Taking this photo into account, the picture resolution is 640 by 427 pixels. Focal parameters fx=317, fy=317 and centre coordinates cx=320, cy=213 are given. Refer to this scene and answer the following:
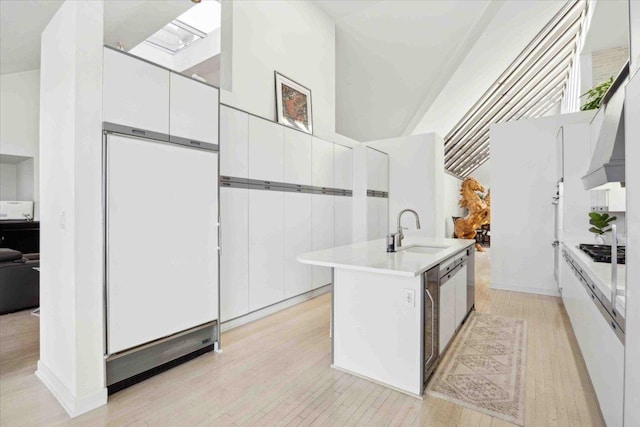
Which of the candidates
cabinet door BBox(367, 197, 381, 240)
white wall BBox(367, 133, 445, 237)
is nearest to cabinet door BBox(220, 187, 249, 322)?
cabinet door BBox(367, 197, 381, 240)

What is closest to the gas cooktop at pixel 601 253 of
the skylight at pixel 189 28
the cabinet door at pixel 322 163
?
the cabinet door at pixel 322 163

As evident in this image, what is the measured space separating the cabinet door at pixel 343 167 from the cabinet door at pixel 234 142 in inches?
73.2

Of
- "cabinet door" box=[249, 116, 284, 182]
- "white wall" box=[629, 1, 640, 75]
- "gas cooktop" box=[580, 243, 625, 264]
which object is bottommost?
"gas cooktop" box=[580, 243, 625, 264]

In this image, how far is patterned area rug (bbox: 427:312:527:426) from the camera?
201cm

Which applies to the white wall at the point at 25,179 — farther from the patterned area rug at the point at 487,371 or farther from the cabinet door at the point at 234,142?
the patterned area rug at the point at 487,371

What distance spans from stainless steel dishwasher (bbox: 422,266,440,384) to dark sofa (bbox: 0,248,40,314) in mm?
4687

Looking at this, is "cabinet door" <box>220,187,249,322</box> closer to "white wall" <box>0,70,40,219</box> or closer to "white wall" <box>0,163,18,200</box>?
"white wall" <box>0,70,40,219</box>

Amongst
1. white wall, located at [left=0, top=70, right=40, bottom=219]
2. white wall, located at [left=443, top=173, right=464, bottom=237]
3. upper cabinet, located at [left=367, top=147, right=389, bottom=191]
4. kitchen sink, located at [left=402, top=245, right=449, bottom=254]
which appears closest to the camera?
kitchen sink, located at [left=402, top=245, right=449, bottom=254]

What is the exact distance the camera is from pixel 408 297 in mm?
2072

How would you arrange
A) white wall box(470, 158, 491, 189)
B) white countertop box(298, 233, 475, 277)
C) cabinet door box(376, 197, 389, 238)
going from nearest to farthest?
white countertop box(298, 233, 475, 277)
cabinet door box(376, 197, 389, 238)
white wall box(470, 158, 491, 189)

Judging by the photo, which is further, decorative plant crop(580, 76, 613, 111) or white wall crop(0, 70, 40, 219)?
white wall crop(0, 70, 40, 219)

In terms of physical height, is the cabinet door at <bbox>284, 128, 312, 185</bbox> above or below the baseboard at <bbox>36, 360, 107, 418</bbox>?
above

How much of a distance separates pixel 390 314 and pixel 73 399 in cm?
205

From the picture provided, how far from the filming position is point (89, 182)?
2.00 m
